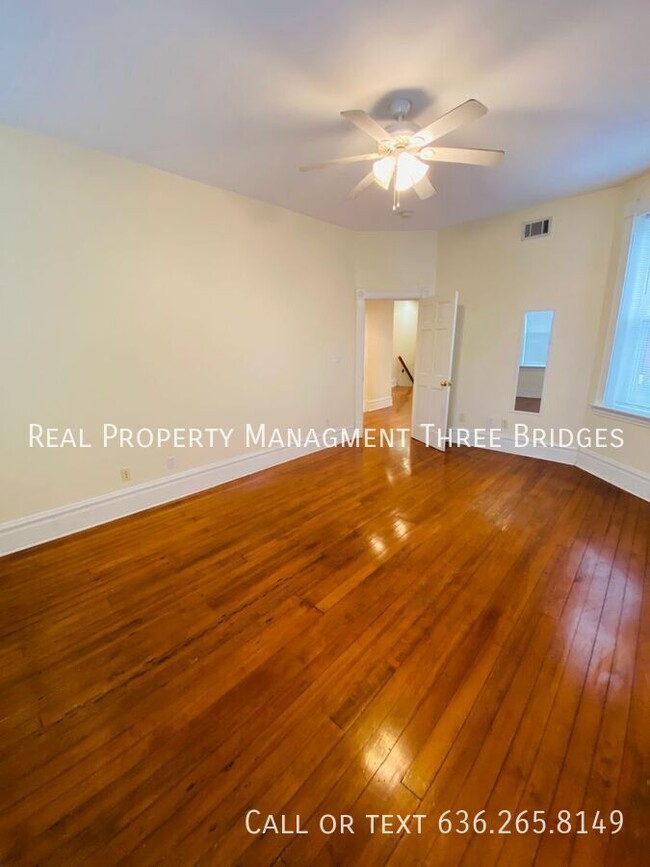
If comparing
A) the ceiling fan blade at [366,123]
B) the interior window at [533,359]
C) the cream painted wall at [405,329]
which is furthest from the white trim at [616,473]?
the cream painted wall at [405,329]

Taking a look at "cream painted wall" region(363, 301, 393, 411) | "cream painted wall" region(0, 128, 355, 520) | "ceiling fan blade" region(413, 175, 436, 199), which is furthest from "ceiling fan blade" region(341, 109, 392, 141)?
"cream painted wall" region(363, 301, 393, 411)

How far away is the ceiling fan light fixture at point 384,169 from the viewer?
7.65 ft

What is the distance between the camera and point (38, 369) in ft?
8.48

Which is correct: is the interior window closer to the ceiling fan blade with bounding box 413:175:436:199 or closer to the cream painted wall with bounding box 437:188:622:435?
the cream painted wall with bounding box 437:188:622:435

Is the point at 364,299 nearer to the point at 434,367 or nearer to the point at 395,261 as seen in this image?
the point at 395,261

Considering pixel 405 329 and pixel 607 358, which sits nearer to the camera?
pixel 607 358

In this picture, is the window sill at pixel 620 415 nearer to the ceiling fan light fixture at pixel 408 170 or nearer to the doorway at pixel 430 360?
the doorway at pixel 430 360

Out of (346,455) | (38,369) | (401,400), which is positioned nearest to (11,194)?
(38,369)

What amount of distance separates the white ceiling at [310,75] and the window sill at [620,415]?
219 centimetres

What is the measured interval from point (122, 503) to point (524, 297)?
4860mm

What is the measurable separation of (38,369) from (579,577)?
398 cm

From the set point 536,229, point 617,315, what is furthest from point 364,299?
point 617,315

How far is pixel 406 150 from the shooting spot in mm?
2199

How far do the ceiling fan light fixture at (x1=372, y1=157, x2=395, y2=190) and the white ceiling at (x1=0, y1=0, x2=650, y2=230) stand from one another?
0.90 feet
